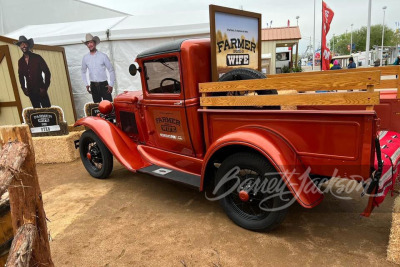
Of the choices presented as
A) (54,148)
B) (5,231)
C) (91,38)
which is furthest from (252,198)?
(91,38)

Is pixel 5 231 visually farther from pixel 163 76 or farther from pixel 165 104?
pixel 163 76

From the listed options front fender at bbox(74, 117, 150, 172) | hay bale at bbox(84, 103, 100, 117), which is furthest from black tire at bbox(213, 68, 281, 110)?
hay bale at bbox(84, 103, 100, 117)

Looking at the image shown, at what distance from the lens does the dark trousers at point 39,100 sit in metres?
6.30

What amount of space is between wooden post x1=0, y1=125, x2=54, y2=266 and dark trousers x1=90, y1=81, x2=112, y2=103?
5481 mm

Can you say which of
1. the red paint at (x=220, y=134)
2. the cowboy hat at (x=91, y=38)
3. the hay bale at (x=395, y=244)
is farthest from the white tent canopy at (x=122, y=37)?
the hay bale at (x=395, y=244)

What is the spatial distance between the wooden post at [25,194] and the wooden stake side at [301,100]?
1.73m

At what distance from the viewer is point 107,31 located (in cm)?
662

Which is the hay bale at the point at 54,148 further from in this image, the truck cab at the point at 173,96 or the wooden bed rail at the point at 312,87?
the wooden bed rail at the point at 312,87

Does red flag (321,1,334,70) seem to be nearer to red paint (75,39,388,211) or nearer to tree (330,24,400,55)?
red paint (75,39,388,211)

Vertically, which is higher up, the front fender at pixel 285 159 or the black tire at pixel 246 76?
the black tire at pixel 246 76

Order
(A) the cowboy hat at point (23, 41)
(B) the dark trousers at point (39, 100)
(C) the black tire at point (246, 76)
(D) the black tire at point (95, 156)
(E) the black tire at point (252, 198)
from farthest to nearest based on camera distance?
(B) the dark trousers at point (39, 100), (A) the cowboy hat at point (23, 41), (D) the black tire at point (95, 156), (C) the black tire at point (246, 76), (E) the black tire at point (252, 198)

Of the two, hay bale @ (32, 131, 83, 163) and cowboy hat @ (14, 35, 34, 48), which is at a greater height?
cowboy hat @ (14, 35, 34, 48)

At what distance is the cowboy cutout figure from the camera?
20.1 ft

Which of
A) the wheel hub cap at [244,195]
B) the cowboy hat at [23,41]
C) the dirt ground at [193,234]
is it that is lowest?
the dirt ground at [193,234]
